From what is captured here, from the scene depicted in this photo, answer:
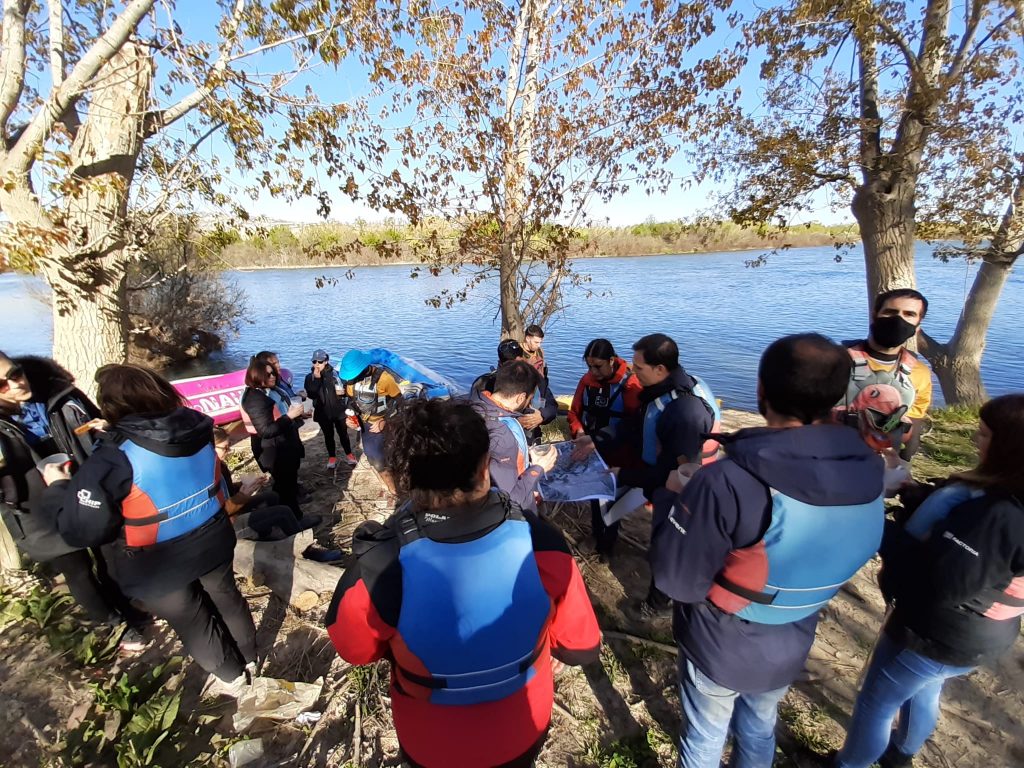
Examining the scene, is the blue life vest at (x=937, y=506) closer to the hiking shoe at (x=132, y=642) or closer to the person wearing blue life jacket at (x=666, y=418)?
the person wearing blue life jacket at (x=666, y=418)

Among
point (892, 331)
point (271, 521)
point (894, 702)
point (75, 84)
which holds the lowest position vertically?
point (271, 521)

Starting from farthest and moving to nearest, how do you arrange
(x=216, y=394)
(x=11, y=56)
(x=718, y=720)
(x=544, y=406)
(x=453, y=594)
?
(x=216, y=394), (x=544, y=406), (x=11, y=56), (x=718, y=720), (x=453, y=594)

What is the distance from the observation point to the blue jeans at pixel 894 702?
6.09ft

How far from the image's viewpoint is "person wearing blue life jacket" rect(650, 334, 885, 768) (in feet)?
4.76

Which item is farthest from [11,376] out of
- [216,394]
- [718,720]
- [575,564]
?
[216,394]

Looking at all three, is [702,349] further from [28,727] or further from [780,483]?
[28,727]

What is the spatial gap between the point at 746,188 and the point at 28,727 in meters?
10.4

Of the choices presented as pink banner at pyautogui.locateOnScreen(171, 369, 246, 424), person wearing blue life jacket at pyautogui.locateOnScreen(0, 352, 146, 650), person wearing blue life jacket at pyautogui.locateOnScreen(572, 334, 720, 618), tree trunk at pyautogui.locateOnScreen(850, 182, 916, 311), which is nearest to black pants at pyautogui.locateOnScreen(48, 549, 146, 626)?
person wearing blue life jacket at pyautogui.locateOnScreen(0, 352, 146, 650)

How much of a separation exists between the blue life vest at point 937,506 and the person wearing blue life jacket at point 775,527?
332mm

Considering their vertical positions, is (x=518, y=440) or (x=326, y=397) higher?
(x=518, y=440)

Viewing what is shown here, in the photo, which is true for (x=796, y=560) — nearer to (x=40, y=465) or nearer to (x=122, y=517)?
(x=122, y=517)

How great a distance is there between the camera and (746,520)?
1.49 meters

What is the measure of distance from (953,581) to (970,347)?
1063 cm

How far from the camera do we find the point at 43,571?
3617mm
